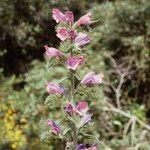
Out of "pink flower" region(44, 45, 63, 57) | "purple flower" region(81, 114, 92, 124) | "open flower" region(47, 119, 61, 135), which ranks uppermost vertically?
"pink flower" region(44, 45, 63, 57)

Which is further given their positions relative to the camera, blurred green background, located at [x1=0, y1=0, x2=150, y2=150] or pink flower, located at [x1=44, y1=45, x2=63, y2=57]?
blurred green background, located at [x1=0, y1=0, x2=150, y2=150]

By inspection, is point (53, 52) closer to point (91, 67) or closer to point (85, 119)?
point (85, 119)

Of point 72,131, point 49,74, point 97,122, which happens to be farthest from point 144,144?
point 72,131

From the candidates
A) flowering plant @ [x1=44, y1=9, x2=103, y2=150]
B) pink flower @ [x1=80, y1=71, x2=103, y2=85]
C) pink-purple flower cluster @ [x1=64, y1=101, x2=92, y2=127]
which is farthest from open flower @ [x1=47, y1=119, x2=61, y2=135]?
pink flower @ [x1=80, y1=71, x2=103, y2=85]

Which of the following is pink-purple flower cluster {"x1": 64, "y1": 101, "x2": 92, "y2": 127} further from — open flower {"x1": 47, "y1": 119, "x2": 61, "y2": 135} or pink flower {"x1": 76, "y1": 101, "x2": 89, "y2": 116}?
open flower {"x1": 47, "y1": 119, "x2": 61, "y2": 135}

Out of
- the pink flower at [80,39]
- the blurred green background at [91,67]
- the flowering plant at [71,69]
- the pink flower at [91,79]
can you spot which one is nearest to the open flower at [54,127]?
the flowering plant at [71,69]

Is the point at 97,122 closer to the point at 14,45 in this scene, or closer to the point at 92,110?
the point at 92,110

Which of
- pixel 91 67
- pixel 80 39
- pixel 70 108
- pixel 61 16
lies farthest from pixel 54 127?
pixel 91 67
